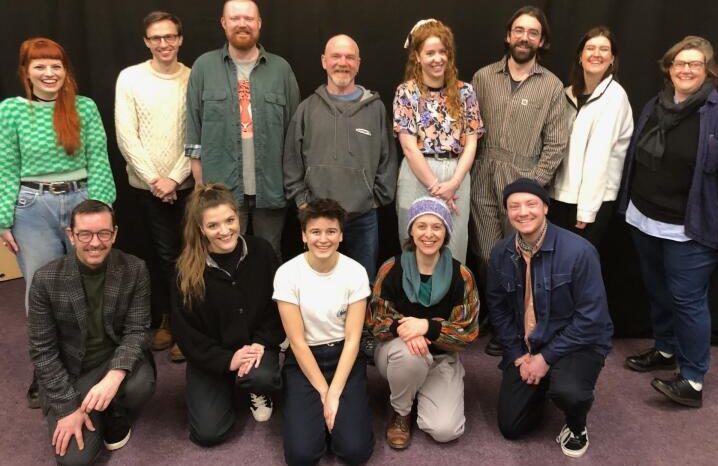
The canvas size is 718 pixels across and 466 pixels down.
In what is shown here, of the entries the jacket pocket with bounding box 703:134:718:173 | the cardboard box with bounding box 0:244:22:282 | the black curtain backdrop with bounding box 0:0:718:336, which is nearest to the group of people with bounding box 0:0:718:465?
the jacket pocket with bounding box 703:134:718:173

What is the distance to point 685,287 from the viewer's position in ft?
8.11

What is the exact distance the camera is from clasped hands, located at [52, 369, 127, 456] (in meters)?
2.12

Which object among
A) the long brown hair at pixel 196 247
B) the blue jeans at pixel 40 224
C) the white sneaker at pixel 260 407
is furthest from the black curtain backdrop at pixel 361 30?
the white sneaker at pixel 260 407

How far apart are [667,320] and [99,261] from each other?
2458mm

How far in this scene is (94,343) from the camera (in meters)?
2.30

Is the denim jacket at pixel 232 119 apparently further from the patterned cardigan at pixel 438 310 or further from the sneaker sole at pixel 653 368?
the sneaker sole at pixel 653 368

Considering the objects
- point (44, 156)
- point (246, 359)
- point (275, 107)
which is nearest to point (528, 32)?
point (275, 107)

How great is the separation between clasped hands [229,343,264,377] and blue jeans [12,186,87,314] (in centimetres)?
86

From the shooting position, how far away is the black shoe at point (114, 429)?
229cm

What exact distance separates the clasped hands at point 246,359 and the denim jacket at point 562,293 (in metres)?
0.99

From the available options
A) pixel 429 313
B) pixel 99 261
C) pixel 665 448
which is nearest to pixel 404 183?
pixel 429 313

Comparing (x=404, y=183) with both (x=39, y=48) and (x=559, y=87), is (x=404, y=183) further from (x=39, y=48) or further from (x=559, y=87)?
(x=39, y=48)

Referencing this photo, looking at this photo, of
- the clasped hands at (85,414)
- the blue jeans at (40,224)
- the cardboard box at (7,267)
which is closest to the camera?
the clasped hands at (85,414)

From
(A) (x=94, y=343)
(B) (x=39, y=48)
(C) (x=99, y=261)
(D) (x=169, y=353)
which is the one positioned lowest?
(D) (x=169, y=353)
